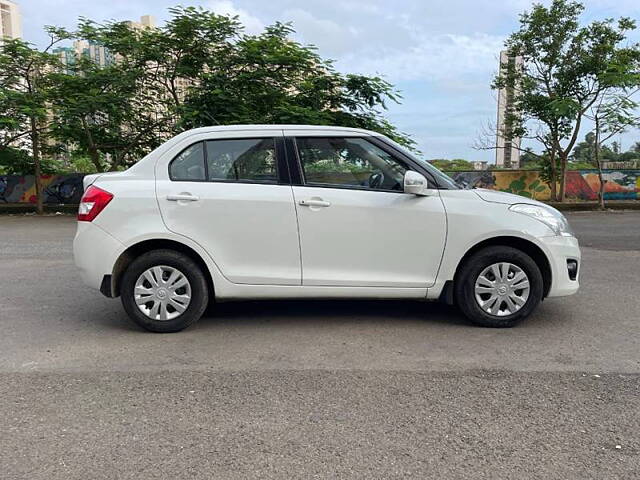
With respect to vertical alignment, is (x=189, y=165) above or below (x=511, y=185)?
above

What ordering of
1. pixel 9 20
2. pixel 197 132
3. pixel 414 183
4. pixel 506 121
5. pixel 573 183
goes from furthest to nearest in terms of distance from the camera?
pixel 9 20, pixel 573 183, pixel 506 121, pixel 197 132, pixel 414 183

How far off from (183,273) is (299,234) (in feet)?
3.48

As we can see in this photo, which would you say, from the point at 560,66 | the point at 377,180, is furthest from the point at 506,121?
the point at 377,180

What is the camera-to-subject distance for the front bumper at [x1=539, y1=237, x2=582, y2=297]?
4758 millimetres

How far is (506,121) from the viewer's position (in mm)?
20203

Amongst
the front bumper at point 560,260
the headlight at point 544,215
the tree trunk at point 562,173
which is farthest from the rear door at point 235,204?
the tree trunk at point 562,173

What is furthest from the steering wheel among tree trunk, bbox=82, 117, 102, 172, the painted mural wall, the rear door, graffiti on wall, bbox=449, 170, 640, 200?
graffiti on wall, bbox=449, 170, 640, 200

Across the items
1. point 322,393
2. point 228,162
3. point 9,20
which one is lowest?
point 322,393


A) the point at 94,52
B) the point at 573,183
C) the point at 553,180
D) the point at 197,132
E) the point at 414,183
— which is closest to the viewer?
the point at 414,183

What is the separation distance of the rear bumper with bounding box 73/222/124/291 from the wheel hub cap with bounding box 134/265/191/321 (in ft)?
1.00

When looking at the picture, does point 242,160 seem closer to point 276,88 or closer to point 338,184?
point 338,184

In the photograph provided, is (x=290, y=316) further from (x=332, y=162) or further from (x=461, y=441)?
(x=461, y=441)

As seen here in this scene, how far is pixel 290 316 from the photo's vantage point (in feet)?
17.5

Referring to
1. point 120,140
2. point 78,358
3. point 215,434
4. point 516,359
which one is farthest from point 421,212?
point 120,140
